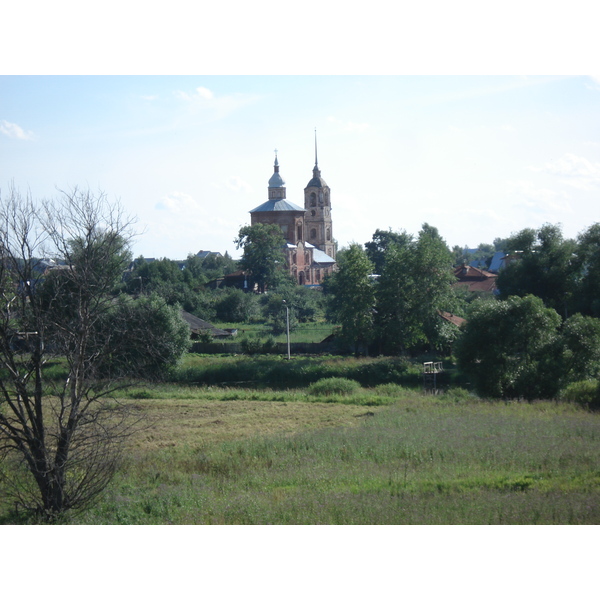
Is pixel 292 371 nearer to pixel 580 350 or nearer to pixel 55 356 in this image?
pixel 580 350

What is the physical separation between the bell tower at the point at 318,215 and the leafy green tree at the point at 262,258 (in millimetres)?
21070

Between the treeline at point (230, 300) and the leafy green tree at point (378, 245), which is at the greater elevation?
the leafy green tree at point (378, 245)

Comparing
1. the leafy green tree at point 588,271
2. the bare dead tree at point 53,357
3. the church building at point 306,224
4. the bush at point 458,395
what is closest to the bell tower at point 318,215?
the church building at point 306,224

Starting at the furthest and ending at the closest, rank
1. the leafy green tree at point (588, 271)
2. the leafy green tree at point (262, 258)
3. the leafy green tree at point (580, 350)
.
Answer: the leafy green tree at point (262, 258)
the leafy green tree at point (588, 271)
the leafy green tree at point (580, 350)

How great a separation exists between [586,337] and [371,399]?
7010 mm

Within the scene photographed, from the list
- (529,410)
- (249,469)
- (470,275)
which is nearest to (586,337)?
(529,410)

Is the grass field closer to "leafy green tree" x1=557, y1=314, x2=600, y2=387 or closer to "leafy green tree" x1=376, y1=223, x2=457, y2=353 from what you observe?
"leafy green tree" x1=557, y1=314, x2=600, y2=387

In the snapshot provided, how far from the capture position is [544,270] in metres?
29.9

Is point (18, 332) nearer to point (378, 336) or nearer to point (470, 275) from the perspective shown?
point (378, 336)

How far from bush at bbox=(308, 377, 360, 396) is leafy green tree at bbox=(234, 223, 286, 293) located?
33.5 meters

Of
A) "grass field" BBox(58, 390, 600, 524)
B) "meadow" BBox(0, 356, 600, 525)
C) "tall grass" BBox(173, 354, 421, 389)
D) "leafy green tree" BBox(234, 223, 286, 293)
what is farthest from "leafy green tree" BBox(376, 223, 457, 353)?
"leafy green tree" BBox(234, 223, 286, 293)

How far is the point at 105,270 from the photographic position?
9.01m

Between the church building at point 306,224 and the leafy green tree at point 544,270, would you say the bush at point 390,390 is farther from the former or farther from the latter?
the church building at point 306,224

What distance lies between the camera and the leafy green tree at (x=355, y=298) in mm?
29344
